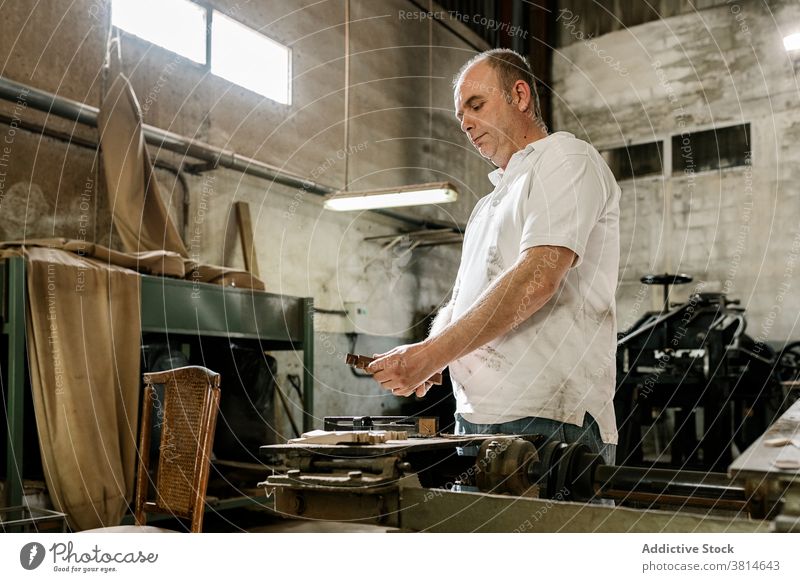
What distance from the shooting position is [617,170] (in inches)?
344

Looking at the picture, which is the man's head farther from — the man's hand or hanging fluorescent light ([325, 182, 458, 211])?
hanging fluorescent light ([325, 182, 458, 211])

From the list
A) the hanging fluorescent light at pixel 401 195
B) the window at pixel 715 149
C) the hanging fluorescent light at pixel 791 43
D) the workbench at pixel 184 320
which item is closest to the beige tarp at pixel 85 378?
the workbench at pixel 184 320

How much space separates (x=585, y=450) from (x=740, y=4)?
8.35 metres

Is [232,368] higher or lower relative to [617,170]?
lower

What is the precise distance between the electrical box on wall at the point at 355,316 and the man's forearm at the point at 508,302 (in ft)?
18.1

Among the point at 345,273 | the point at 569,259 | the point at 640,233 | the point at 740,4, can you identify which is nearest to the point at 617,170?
the point at 640,233

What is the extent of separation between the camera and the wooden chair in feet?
7.56

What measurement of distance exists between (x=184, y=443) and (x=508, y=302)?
58.3 inches

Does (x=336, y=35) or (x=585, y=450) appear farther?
(x=336, y=35)

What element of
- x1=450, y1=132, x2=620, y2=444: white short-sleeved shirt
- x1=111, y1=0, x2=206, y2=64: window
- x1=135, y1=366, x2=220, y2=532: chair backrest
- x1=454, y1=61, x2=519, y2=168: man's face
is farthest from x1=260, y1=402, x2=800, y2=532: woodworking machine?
x1=111, y1=0, x2=206, y2=64: window

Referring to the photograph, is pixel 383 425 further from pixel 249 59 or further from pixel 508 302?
pixel 249 59

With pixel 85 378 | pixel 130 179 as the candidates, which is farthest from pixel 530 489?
pixel 130 179

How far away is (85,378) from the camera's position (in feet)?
11.5
